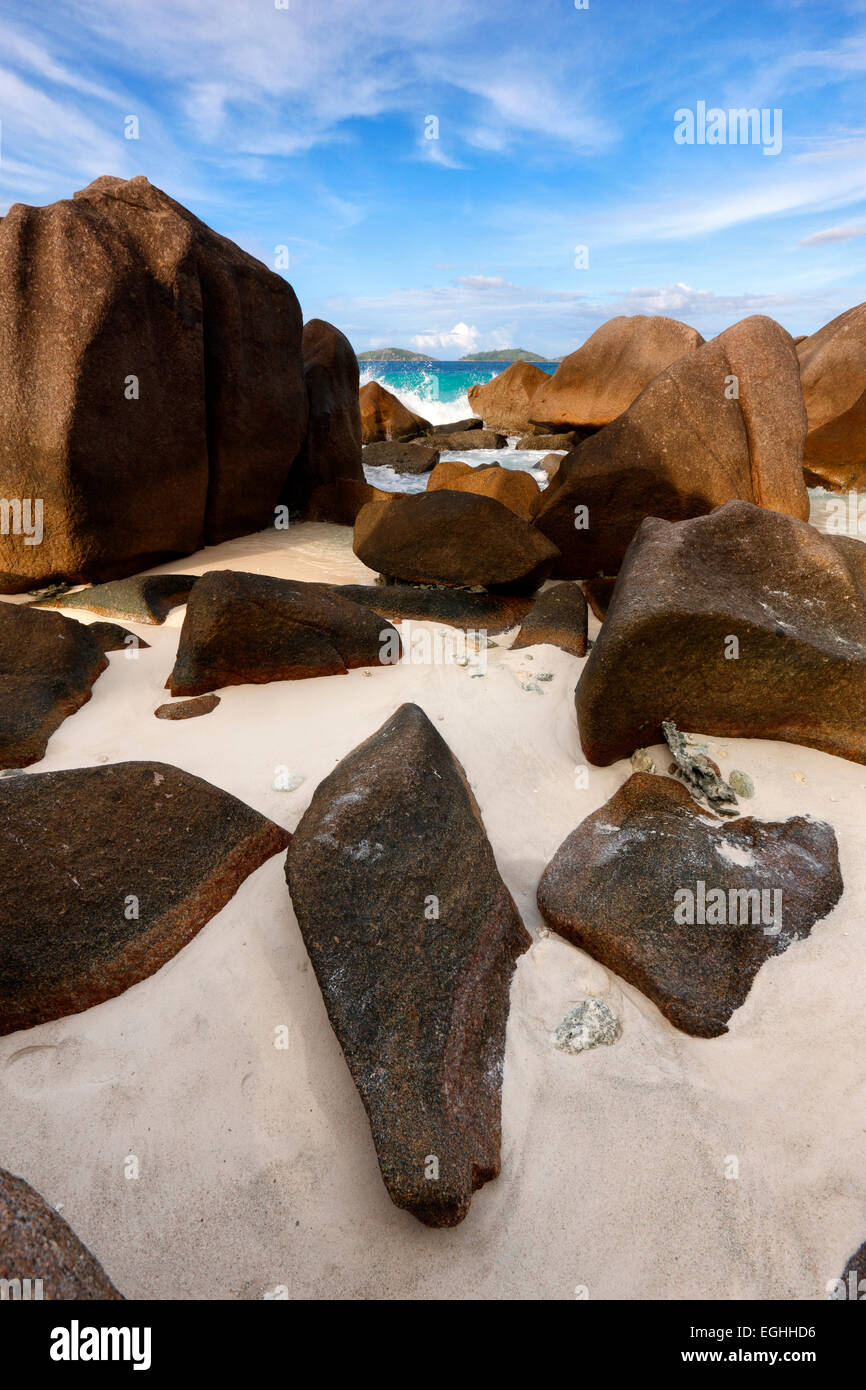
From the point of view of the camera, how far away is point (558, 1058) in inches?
84.6

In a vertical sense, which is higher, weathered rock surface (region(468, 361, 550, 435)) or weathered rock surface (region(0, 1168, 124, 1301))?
weathered rock surface (region(468, 361, 550, 435))

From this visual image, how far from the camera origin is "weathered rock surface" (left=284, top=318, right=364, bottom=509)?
31.9ft

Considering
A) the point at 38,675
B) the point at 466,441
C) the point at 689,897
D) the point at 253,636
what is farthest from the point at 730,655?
the point at 466,441

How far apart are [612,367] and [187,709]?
508 inches

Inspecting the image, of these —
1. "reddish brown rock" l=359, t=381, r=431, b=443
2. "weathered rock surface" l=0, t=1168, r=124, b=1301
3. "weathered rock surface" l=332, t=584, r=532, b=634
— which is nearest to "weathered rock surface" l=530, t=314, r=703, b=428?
"reddish brown rock" l=359, t=381, r=431, b=443

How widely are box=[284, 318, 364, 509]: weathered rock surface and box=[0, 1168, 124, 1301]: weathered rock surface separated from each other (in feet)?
29.8

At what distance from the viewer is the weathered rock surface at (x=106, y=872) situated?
2.20 metres

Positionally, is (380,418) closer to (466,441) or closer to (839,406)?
(466,441)

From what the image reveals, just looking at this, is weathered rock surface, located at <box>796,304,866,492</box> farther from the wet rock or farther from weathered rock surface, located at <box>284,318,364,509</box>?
the wet rock

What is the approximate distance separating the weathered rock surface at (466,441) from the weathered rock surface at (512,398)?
2.53m

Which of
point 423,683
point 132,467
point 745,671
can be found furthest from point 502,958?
point 132,467

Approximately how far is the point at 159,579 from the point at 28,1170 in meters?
4.96

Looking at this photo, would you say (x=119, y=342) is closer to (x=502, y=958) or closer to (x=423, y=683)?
(x=423, y=683)

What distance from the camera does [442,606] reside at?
18.9 ft
